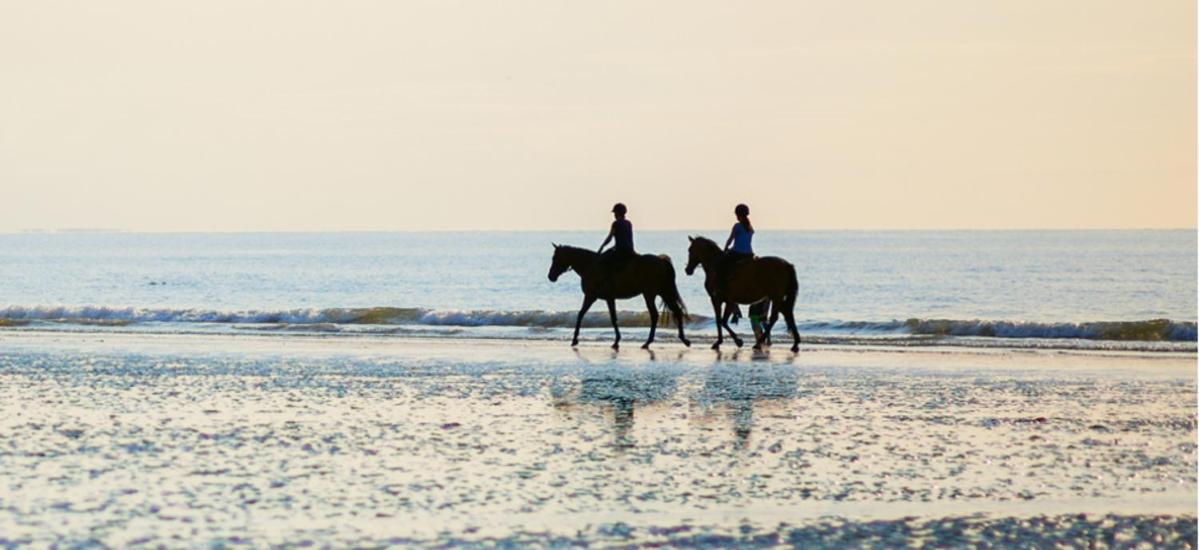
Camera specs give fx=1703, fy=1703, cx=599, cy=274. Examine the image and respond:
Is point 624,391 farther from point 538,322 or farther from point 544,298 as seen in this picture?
point 544,298

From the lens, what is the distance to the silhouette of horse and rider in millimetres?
28109

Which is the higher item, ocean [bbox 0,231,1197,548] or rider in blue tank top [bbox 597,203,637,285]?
rider in blue tank top [bbox 597,203,637,285]

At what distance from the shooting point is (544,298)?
76188 millimetres

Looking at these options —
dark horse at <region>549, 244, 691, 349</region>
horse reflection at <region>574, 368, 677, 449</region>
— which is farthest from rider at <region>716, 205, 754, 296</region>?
horse reflection at <region>574, 368, 677, 449</region>

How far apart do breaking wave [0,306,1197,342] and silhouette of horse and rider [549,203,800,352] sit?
263 cm

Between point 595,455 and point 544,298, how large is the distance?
204 ft

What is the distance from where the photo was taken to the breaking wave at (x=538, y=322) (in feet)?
112

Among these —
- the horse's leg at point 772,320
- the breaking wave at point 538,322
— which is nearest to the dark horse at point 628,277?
the horse's leg at point 772,320

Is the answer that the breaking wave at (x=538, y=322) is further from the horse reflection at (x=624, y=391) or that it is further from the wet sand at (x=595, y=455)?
the wet sand at (x=595, y=455)

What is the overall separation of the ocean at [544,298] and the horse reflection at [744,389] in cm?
866

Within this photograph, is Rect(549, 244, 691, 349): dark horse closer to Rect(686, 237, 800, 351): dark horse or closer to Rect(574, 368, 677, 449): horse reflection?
Rect(686, 237, 800, 351): dark horse

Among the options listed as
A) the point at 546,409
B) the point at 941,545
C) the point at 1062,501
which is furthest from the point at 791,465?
the point at 546,409

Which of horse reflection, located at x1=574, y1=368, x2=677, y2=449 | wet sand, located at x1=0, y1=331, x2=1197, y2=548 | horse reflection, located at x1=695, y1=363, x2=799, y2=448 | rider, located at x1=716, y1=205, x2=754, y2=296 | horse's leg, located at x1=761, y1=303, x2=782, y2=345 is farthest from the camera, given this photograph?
horse's leg, located at x1=761, y1=303, x2=782, y2=345

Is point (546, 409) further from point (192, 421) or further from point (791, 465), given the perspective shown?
point (791, 465)
